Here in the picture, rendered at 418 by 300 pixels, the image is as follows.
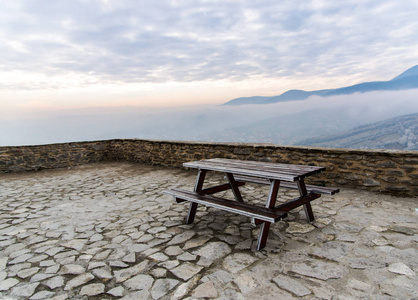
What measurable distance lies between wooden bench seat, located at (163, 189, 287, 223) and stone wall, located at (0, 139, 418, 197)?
2.30 m

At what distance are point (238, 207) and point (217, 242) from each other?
0.41 metres

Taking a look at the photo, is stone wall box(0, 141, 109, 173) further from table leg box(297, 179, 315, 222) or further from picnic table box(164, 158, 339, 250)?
table leg box(297, 179, 315, 222)

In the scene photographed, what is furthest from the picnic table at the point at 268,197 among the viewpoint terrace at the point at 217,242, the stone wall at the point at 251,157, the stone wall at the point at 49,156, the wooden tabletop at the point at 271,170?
the stone wall at the point at 49,156

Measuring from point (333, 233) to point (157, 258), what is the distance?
180cm

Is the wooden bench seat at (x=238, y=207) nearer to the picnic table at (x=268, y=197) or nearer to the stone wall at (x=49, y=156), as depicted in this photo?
the picnic table at (x=268, y=197)

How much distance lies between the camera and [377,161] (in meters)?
4.03

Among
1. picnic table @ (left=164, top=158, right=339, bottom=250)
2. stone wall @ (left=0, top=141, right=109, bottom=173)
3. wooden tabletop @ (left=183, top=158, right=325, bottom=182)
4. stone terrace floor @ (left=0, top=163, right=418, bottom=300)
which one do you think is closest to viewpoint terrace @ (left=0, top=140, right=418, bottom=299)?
stone terrace floor @ (left=0, top=163, right=418, bottom=300)

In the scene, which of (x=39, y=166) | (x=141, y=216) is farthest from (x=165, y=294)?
(x=39, y=166)

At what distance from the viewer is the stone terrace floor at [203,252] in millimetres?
1959

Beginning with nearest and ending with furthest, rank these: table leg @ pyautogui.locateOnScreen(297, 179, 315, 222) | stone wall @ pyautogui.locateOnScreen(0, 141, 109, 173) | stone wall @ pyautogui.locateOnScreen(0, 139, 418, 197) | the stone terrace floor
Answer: the stone terrace floor → table leg @ pyautogui.locateOnScreen(297, 179, 315, 222) → stone wall @ pyautogui.locateOnScreen(0, 139, 418, 197) → stone wall @ pyautogui.locateOnScreen(0, 141, 109, 173)

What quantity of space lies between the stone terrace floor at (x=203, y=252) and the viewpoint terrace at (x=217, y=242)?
1 centimetres

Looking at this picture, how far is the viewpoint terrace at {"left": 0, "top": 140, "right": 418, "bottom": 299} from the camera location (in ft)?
6.51

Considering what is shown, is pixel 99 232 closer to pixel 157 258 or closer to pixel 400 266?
pixel 157 258

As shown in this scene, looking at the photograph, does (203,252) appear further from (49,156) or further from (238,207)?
(49,156)
